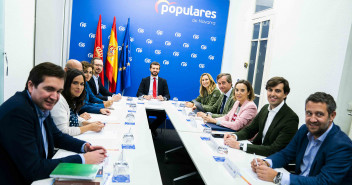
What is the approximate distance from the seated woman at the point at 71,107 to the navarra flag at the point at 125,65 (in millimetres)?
3099

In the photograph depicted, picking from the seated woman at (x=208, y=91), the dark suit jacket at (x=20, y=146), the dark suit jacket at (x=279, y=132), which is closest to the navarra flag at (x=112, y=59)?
the seated woman at (x=208, y=91)

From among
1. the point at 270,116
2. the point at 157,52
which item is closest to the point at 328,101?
the point at 270,116

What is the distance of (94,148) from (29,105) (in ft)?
1.67

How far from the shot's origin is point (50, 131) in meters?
1.55

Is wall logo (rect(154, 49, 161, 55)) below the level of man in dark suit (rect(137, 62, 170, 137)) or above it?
above

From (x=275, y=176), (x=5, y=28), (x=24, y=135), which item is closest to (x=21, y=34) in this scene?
(x=5, y=28)

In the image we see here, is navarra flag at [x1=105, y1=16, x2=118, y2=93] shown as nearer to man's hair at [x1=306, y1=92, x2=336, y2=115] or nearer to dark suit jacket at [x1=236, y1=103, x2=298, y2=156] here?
dark suit jacket at [x1=236, y1=103, x2=298, y2=156]

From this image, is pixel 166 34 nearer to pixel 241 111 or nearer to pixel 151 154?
pixel 241 111

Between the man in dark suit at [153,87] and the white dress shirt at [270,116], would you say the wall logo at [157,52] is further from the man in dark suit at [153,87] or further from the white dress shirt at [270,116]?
the white dress shirt at [270,116]

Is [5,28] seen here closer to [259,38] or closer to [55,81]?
[55,81]

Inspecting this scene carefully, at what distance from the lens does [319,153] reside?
62.6 inches

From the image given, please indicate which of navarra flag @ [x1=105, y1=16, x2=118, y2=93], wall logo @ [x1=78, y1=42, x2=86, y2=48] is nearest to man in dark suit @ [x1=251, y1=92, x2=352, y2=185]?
navarra flag @ [x1=105, y1=16, x2=118, y2=93]

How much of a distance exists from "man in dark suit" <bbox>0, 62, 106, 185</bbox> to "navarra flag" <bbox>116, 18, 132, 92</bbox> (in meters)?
3.96

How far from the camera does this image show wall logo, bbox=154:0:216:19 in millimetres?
5469
